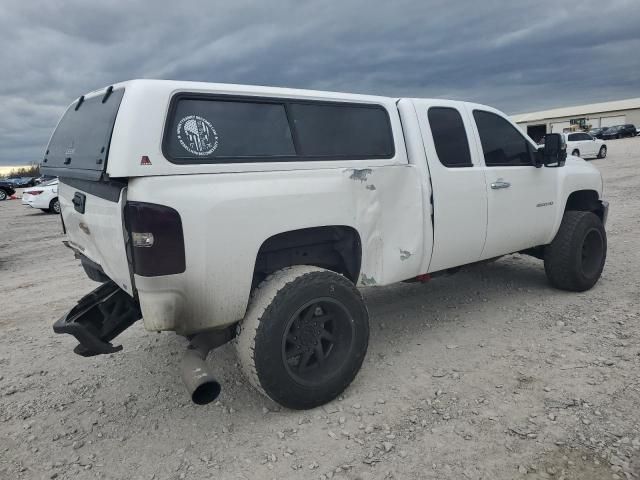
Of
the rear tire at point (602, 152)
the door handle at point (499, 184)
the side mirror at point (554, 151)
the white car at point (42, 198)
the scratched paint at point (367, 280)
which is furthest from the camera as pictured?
the rear tire at point (602, 152)

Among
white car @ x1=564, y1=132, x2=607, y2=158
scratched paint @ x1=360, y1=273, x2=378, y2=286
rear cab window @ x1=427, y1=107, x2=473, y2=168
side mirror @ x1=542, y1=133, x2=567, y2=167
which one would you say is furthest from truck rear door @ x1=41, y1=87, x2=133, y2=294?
white car @ x1=564, y1=132, x2=607, y2=158


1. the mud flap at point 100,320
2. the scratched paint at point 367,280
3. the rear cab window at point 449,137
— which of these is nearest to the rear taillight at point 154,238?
the mud flap at point 100,320

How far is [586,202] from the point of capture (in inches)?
215

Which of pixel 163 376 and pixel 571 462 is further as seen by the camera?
pixel 163 376

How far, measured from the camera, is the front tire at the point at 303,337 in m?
2.86

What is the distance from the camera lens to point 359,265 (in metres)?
3.44

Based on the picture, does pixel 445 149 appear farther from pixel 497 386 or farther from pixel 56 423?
pixel 56 423

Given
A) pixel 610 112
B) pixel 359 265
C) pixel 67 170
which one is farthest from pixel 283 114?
pixel 610 112

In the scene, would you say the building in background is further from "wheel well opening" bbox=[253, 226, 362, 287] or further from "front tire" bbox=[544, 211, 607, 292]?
"wheel well opening" bbox=[253, 226, 362, 287]

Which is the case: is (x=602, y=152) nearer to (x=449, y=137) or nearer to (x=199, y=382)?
(x=449, y=137)

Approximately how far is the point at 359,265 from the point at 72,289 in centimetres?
468

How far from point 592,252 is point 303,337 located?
382cm

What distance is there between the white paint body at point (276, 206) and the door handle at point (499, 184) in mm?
49

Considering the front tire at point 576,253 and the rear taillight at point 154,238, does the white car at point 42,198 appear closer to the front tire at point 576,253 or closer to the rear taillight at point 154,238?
the rear taillight at point 154,238
